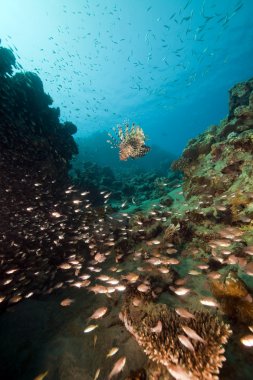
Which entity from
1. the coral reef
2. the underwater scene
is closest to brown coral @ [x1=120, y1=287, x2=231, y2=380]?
the underwater scene

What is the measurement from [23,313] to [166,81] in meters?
64.4

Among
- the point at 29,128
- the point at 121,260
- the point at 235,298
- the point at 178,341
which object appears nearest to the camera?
the point at 178,341

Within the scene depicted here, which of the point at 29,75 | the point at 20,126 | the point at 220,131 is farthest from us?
the point at 29,75

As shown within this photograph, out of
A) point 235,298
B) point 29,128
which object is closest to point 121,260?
point 235,298

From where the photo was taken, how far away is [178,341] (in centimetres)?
441

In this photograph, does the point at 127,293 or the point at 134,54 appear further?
the point at 134,54

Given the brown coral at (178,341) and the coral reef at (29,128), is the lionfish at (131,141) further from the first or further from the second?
the brown coral at (178,341)

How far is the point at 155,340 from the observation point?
4664 millimetres

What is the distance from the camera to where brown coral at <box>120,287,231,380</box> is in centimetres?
400

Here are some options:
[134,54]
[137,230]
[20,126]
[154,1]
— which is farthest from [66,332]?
[134,54]

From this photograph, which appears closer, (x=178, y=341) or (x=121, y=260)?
(x=178, y=341)

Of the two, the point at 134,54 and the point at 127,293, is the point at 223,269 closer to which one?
the point at 127,293

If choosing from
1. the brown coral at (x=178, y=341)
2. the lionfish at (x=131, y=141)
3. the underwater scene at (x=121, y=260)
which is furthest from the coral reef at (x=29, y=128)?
the brown coral at (x=178, y=341)

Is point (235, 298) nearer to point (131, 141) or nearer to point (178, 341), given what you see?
point (178, 341)
